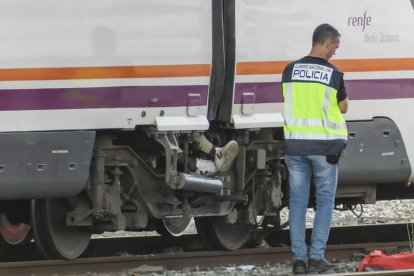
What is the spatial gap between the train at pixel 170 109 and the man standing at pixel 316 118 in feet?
3.18

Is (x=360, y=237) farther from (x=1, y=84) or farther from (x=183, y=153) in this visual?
(x=1, y=84)

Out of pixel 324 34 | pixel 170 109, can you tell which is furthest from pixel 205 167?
pixel 324 34

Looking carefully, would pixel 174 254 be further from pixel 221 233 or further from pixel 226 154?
pixel 226 154

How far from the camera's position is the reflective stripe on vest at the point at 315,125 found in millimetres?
8516

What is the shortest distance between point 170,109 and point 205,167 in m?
0.70

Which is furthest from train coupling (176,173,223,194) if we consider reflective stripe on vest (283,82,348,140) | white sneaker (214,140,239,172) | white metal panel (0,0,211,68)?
reflective stripe on vest (283,82,348,140)

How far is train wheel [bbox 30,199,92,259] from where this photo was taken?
9.45 m

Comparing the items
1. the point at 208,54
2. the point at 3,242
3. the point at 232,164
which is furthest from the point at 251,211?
the point at 3,242

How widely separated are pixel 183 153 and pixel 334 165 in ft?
4.72

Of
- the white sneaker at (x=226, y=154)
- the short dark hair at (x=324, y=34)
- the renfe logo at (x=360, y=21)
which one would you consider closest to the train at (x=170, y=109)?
the renfe logo at (x=360, y=21)

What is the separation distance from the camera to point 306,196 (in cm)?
877

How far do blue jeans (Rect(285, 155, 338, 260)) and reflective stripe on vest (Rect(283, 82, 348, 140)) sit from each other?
7.1 inches

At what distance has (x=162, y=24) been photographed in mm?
9047

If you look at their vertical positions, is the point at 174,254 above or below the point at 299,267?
below
